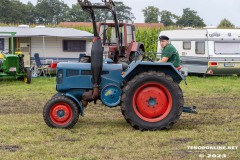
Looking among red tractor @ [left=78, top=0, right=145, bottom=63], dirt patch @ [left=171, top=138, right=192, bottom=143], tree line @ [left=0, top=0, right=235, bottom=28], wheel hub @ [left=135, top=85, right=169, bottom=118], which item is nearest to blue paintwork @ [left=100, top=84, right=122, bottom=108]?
wheel hub @ [left=135, top=85, right=169, bottom=118]

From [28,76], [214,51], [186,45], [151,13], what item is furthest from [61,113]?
[151,13]

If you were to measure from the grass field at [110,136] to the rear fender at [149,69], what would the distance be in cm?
93

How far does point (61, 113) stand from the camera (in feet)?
29.1

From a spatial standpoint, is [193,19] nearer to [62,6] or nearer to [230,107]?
[62,6]

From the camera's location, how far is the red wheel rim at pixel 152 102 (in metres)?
8.81

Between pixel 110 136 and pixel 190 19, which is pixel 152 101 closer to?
pixel 110 136

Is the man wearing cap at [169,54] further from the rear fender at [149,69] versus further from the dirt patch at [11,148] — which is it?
the dirt patch at [11,148]

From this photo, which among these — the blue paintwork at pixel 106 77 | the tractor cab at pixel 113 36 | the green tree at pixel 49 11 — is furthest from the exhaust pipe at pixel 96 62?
the green tree at pixel 49 11

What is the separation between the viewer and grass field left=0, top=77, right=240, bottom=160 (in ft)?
22.9

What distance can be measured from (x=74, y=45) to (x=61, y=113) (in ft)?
50.1

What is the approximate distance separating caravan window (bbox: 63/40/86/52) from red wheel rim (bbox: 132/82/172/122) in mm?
15305

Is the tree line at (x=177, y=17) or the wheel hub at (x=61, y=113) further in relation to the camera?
the tree line at (x=177, y=17)

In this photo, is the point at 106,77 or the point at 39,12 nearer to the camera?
the point at 106,77

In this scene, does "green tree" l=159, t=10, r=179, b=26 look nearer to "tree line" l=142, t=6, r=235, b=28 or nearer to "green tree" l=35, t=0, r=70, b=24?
"tree line" l=142, t=6, r=235, b=28
